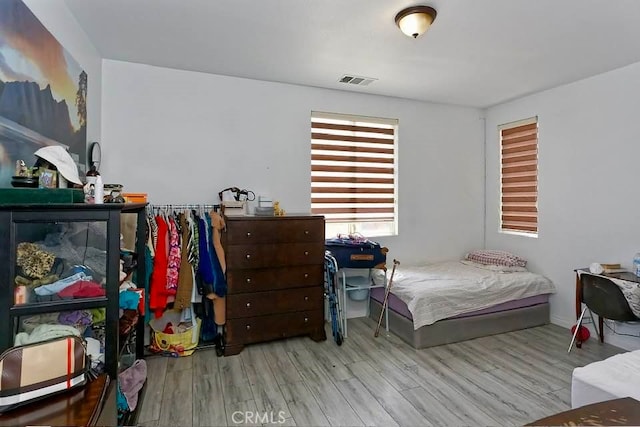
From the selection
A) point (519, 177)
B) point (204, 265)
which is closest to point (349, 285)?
point (204, 265)

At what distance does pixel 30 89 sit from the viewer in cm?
165

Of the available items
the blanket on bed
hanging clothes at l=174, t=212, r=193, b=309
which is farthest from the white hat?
the blanket on bed

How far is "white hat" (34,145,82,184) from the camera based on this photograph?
60.9 inches

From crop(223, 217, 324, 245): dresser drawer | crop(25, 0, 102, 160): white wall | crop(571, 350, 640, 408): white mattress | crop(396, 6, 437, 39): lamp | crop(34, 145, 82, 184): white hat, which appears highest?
crop(396, 6, 437, 39): lamp

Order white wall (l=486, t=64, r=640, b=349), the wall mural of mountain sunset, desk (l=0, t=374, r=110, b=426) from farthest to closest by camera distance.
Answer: white wall (l=486, t=64, r=640, b=349), the wall mural of mountain sunset, desk (l=0, t=374, r=110, b=426)

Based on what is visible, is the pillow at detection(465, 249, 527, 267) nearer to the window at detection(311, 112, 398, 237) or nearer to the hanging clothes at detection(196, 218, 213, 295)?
the window at detection(311, 112, 398, 237)

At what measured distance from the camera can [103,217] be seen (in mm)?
1460

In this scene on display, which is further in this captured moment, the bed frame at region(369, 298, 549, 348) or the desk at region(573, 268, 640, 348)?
the bed frame at region(369, 298, 549, 348)

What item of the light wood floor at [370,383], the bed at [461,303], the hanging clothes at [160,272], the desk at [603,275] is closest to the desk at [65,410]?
the light wood floor at [370,383]

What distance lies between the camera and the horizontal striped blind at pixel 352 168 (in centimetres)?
377

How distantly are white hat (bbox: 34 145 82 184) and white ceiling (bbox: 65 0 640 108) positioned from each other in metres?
Answer: 1.18

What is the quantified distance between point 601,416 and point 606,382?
63cm

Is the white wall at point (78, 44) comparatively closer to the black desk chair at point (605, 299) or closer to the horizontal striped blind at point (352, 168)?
the horizontal striped blind at point (352, 168)

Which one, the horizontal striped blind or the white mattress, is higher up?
the horizontal striped blind
